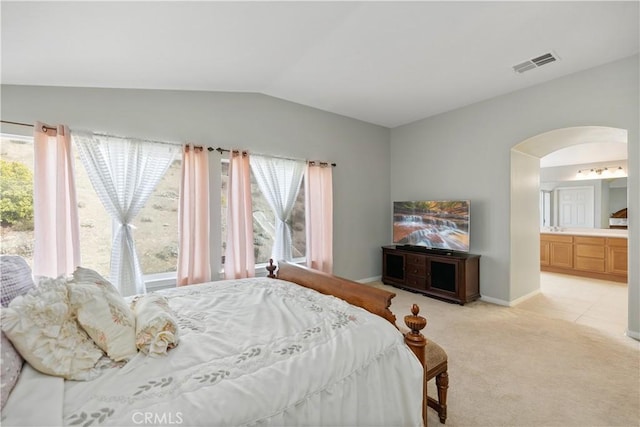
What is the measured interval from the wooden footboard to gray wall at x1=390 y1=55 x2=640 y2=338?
2.78 metres

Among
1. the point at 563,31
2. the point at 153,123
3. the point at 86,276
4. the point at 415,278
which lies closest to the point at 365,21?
the point at 563,31

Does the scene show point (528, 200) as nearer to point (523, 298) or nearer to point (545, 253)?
point (523, 298)

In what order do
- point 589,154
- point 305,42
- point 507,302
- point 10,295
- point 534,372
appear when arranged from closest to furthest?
1. point 10,295
2. point 534,372
3. point 305,42
4. point 507,302
5. point 589,154

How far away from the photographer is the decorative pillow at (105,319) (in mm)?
1207

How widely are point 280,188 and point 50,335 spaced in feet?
10.2

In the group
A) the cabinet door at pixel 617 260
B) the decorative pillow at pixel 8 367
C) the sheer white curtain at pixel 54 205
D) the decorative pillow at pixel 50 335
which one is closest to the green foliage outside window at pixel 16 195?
the sheer white curtain at pixel 54 205

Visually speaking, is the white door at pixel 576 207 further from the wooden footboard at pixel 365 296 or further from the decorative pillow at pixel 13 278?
the decorative pillow at pixel 13 278

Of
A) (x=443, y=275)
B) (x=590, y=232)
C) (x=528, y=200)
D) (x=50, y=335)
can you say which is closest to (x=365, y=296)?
(x=50, y=335)

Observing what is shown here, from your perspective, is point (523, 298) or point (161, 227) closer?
point (161, 227)

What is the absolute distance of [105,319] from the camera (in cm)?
126

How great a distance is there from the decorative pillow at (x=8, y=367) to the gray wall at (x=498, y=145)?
461 cm

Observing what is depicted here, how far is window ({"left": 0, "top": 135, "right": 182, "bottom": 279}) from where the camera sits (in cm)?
255

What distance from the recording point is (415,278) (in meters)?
4.45

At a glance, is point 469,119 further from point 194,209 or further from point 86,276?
point 86,276
